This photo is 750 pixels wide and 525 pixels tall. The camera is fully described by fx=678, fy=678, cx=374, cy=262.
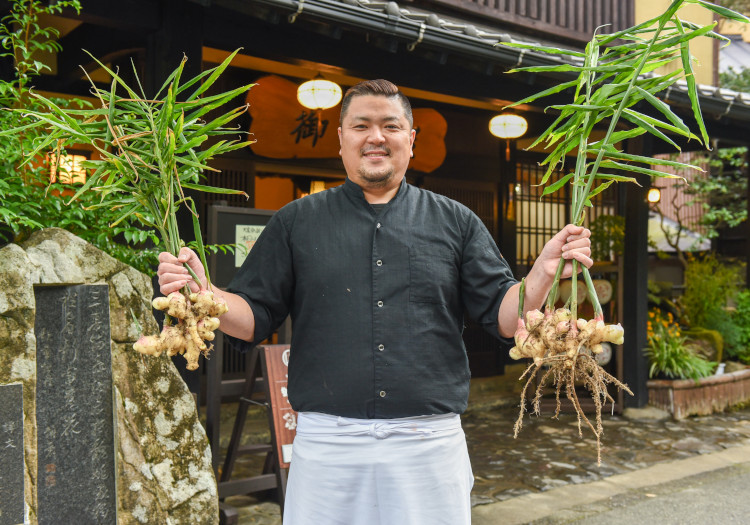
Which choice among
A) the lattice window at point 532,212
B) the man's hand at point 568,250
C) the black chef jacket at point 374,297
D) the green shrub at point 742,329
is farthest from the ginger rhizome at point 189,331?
the green shrub at point 742,329

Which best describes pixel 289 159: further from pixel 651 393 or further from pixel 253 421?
pixel 651 393

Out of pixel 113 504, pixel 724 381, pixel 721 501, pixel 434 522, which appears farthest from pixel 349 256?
pixel 724 381

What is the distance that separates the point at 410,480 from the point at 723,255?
64.5 feet

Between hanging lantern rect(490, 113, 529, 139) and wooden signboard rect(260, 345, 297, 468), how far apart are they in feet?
18.9

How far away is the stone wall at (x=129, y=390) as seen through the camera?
366 cm

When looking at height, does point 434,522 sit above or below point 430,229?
below

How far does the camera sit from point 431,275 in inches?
111

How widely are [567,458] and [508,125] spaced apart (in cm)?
465

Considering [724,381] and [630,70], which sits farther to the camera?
[724,381]

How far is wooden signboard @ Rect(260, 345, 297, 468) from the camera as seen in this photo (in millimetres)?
4953

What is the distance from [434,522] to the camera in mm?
2719

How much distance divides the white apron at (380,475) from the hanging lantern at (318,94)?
562 cm

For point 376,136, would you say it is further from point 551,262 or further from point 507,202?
point 507,202

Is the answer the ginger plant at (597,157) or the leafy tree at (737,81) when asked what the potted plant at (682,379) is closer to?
the ginger plant at (597,157)
